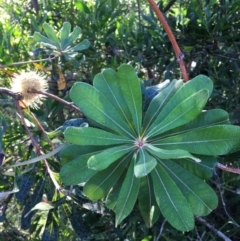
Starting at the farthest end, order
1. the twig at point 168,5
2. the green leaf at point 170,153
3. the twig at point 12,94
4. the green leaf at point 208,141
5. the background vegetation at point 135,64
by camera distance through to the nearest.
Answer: the twig at point 168,5 < the background vegetation at point 135,64 < the twig at point 12,94 < the green leaf at point 208,141 < the green leaf at point 170,153

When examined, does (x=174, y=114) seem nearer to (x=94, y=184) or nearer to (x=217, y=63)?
(x=94, y=184)

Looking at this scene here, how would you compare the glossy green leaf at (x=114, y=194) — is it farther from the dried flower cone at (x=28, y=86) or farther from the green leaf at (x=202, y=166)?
the dried flower cone at (x=28, y=86)

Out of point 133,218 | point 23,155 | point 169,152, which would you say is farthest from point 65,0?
point 169,152

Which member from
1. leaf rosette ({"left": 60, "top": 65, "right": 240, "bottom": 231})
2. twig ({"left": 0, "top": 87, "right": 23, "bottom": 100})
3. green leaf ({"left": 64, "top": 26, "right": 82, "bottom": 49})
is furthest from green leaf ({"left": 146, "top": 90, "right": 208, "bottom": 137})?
green leaf ({"left": 64, "top": 26, "right": 82, "bottom": 49})

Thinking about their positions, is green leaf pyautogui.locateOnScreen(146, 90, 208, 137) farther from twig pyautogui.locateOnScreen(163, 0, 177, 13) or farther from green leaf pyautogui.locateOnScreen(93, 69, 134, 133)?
twig pyautogui.locateOnScreen(163, 0, 177, 13)

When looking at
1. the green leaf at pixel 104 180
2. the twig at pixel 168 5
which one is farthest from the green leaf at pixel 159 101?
the twig at pixel 168 5
